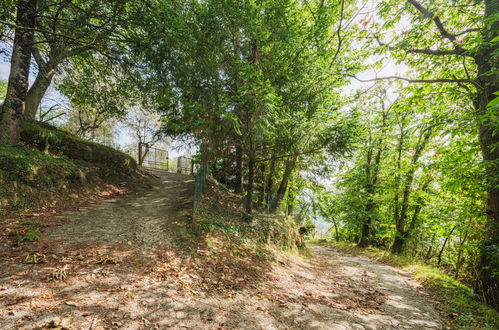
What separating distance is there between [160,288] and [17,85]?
339 inches

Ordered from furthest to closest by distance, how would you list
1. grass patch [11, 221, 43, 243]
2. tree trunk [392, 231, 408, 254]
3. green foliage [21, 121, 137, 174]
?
1. tree trunk [392, 231, 408, 254]
2. green foliage [21, 121, 137, 174]
3. grass patch [11, 221, 43, 243]

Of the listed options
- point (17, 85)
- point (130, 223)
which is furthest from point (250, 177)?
point (17, 85)

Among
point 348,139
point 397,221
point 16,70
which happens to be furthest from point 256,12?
point 397,221

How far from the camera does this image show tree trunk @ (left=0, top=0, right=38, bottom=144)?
6238 mm

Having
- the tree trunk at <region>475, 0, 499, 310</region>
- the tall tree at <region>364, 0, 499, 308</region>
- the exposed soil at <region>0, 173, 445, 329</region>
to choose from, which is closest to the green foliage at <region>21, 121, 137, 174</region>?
the exposed soil at <region>0, 173, 445, 329</region>

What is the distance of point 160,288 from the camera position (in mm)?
3250

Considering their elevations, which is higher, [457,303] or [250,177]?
[250,177]

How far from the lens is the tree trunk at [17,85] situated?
6.24 metres

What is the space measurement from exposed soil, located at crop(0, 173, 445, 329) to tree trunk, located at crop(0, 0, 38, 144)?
4.05 m

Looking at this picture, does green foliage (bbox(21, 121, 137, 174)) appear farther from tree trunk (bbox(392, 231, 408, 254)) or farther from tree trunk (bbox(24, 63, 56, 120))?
tree trunk (bbox(392, 231, 408, 254))

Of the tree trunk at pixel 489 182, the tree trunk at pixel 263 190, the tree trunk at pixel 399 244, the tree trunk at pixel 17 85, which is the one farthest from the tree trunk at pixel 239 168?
the tree trunk at pixel 399 244

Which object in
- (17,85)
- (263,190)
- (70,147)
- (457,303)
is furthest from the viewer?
(263,190)

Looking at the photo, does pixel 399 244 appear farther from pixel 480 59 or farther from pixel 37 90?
pixel 37 90

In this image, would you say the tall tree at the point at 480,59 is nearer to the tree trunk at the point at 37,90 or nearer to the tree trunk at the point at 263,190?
the tree trunk at the point at 263,190
